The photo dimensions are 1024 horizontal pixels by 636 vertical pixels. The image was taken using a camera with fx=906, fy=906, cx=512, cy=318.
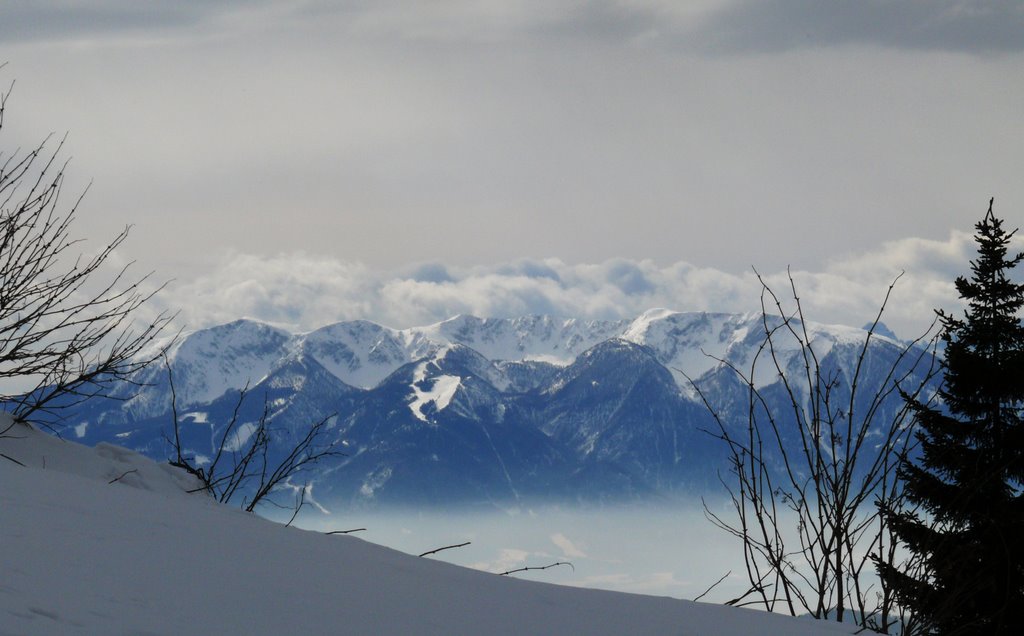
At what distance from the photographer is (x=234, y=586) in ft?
12.4

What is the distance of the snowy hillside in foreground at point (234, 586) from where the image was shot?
128 inches

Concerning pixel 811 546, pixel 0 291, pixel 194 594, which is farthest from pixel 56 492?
pixel 811 546

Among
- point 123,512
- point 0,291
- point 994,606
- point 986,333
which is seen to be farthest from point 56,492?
point 986,333

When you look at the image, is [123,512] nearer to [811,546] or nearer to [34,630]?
[34,630]

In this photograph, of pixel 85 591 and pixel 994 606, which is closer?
pixel 85 591

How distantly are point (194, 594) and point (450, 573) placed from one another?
1.90 meters

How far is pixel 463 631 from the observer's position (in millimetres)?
3846

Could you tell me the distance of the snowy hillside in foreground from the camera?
324 cm

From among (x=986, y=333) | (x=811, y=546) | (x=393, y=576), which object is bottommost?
(x=393, y=576)

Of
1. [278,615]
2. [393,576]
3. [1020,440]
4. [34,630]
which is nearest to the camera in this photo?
[34,630]

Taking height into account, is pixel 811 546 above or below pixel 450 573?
above

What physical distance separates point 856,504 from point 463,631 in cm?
257

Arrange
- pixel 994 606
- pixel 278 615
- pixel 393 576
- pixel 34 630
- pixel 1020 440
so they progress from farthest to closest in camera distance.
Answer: pixel 1020 440
pixel 994 606
pixel 393 576
pixel 278 615
pixel 34 630

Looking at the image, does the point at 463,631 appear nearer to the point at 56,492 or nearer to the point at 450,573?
the point at 450,573
